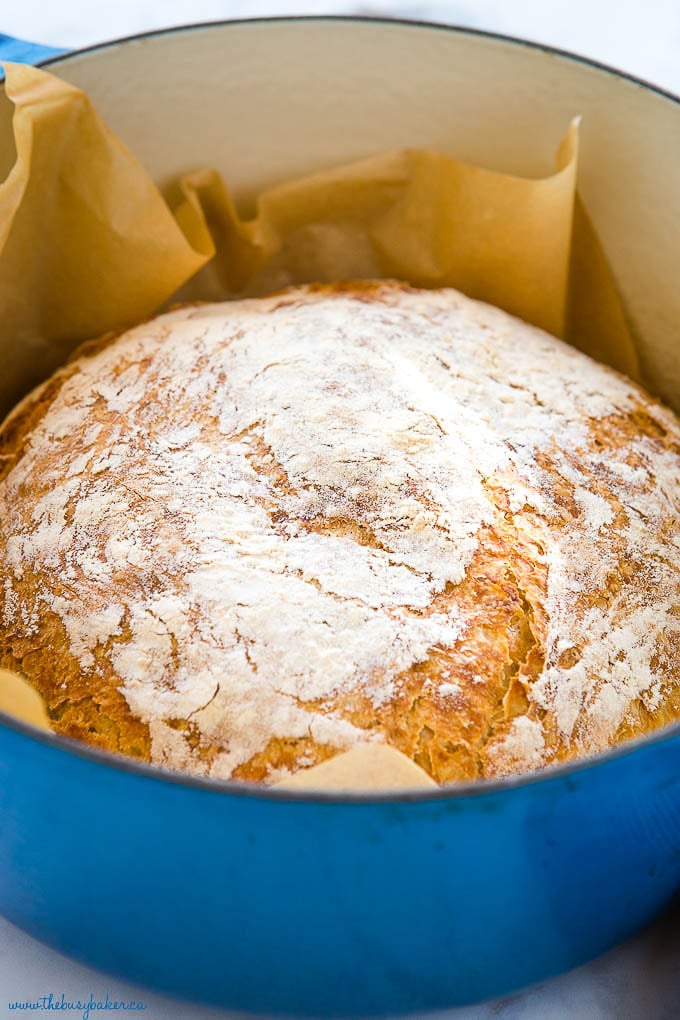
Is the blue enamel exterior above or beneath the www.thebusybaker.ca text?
above

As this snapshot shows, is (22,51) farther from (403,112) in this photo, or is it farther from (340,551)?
(340,551)

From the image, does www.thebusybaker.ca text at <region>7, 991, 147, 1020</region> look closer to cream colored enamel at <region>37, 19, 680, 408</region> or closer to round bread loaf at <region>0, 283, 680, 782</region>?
round bread loaf at <region>0, 283, 680, 782</region>

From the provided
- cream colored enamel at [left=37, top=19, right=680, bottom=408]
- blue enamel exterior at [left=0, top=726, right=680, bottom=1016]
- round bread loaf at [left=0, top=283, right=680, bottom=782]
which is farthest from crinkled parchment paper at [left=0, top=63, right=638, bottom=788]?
blue enamel exterior at [left=0, top=726, right=680, bottom=1016]

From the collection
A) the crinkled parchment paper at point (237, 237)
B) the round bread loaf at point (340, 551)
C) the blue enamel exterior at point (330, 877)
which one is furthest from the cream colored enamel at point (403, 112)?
the blue enamel exterior at point (330, 877)

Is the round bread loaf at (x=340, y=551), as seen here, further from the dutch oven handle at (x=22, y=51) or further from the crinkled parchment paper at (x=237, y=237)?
the dutch oven handle at (x=22, y=51)

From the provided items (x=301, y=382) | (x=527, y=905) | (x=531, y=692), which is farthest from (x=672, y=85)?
(x=527, y=905)

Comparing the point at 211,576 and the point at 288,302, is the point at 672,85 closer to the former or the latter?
the point at 288,302
